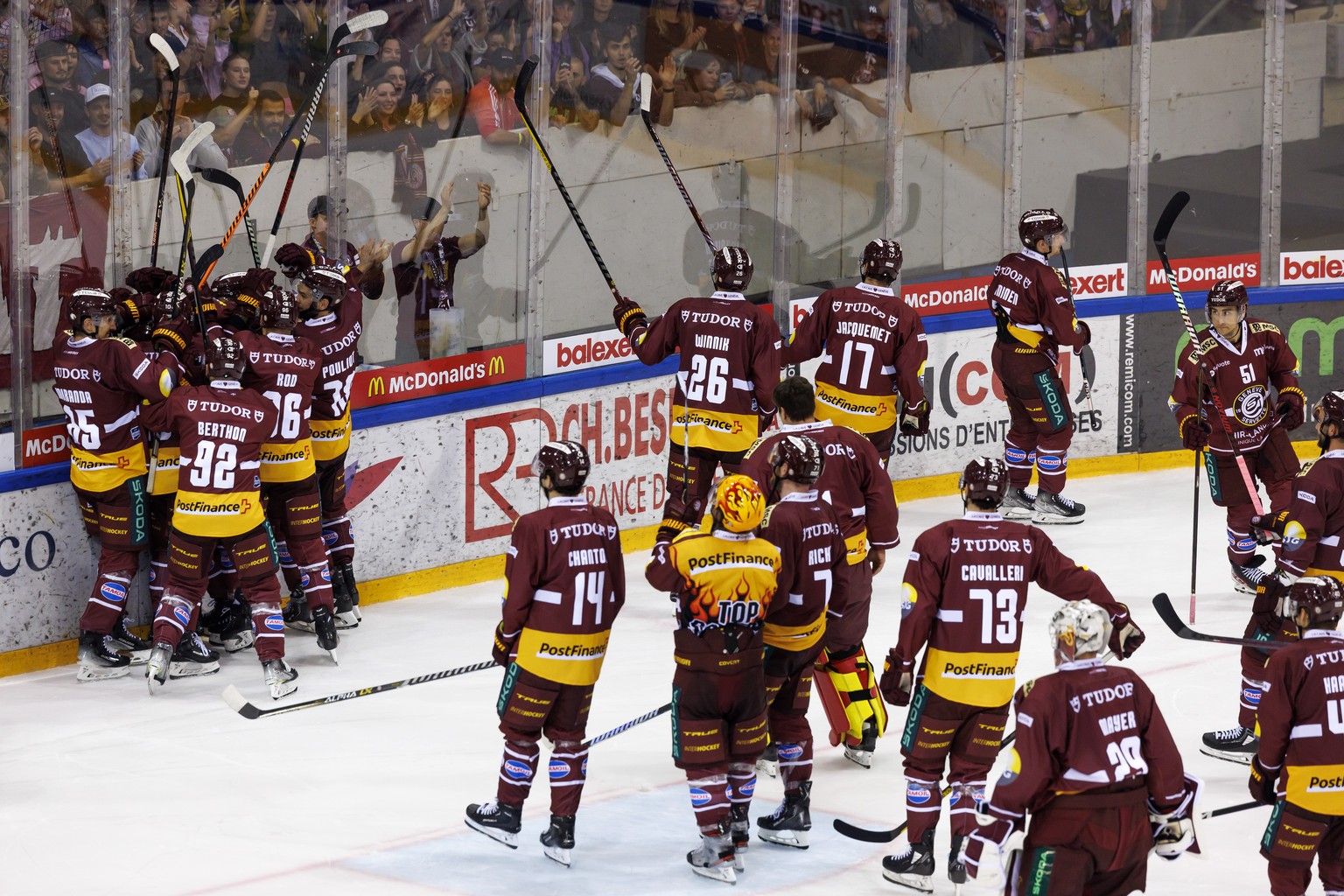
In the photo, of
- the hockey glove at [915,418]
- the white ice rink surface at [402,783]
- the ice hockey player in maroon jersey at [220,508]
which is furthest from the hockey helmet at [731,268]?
the ice hockey player in maroon jersey at [220,508]

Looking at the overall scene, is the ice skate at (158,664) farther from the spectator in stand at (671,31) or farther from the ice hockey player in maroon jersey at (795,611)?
the spectator in stand at (671,31)

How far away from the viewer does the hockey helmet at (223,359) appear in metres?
7.36

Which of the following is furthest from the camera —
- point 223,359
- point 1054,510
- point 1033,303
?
point 1054,510

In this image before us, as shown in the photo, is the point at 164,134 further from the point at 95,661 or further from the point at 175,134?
the point at 95,661

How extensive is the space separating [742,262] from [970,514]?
3155 mm

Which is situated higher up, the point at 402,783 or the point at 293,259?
the point at 293,259

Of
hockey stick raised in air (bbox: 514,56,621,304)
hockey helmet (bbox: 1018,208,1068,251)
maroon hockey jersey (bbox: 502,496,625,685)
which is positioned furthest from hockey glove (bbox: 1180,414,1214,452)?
maroon hockey jersey (bbox: 502,496,625,685)

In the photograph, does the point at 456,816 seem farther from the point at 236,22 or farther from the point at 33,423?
the point at 236,22

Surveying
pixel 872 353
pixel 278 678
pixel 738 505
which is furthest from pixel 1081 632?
pixel 872 353

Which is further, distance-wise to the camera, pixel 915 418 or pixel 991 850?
pixel 915 418

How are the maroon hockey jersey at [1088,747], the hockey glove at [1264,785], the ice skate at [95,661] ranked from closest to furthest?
1. the maroon hockey jersey at [1088,747]
2. the hockey glove at [1264,785]
3. the ice skate at [95,661]

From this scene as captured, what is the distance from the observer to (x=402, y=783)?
21.4 feet

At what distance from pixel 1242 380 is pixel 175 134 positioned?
193 inches

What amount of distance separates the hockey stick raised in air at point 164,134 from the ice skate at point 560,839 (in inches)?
139
